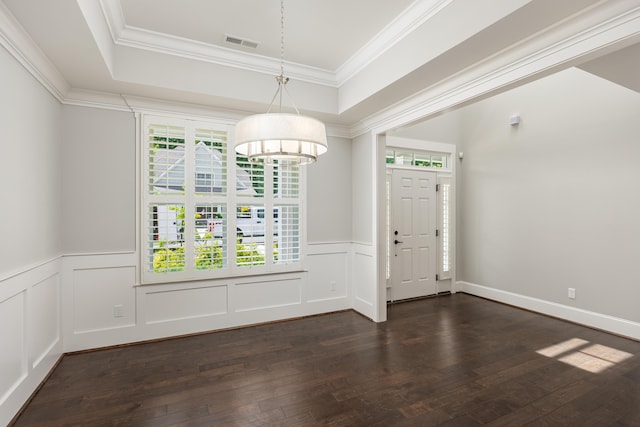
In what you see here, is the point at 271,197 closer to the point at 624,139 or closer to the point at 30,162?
the point at 30,162

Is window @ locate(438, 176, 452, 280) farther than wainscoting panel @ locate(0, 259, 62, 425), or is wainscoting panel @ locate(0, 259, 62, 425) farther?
window @ locate(438, 176, 452, 280)

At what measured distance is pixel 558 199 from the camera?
4.24 metres

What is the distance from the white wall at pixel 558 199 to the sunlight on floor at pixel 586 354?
62 cm

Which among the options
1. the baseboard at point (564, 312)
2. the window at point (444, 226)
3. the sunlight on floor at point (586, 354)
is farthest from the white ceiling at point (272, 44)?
the baseboard at point (564, 312)

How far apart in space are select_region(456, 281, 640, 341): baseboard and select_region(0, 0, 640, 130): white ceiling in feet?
9.64

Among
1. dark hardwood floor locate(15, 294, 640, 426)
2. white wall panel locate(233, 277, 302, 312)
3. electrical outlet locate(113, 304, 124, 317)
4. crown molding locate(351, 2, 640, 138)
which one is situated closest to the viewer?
crown molding locate(351, 2, 640, 138)

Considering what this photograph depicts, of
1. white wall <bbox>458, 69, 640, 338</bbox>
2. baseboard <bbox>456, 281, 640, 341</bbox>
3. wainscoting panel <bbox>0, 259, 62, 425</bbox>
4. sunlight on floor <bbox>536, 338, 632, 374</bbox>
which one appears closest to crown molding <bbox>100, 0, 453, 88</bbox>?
wainscoting panel <bbox>0, 259, 62, 425</bbox>

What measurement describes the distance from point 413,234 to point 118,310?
4.19m

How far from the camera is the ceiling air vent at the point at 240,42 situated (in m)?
3.12

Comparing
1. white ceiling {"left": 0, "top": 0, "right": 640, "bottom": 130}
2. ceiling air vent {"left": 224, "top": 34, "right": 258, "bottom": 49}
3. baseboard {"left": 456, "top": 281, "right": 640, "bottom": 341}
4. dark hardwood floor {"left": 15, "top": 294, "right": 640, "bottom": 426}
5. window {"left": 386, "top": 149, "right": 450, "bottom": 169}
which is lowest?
dark hardwood floor {"left": 15, "top": 294, "right": 640, "bottom": 426}

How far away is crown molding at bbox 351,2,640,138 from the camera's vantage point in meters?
1.85

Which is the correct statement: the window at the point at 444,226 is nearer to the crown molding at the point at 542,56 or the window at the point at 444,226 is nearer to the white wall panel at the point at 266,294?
the crown molding at the point at 542,56

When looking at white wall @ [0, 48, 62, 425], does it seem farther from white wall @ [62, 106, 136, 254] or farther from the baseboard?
→ the baseboard

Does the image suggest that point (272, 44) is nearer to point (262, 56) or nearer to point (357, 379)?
point (262, 56)
